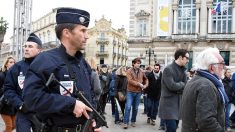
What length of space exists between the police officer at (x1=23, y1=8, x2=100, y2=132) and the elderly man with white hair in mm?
1304

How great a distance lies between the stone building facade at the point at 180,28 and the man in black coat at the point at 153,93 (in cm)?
2921

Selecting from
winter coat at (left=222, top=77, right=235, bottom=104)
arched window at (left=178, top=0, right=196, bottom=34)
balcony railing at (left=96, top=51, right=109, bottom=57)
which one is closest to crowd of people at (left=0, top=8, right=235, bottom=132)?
winter coat at (left=222, top=77, right=235, bottom=104)

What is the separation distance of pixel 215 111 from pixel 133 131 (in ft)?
22.7

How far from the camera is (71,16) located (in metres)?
3.61

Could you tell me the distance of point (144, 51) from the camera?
44.5 meters

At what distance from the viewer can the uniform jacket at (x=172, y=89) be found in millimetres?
7840

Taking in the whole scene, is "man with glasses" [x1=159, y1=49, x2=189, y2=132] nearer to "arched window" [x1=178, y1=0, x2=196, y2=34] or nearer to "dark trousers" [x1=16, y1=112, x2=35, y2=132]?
"dark trousers" [x1=16, y1=112, x2=35, y2=132]

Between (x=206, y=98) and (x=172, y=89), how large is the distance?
11.6 feet

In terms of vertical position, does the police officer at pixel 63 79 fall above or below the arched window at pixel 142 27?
below

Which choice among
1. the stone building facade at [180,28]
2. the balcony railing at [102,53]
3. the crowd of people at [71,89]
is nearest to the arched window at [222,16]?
the stone building facade at [180,28]

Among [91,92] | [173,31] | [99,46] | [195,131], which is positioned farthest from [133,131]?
[99,46]

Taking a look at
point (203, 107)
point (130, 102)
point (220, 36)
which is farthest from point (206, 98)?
point (220, 36)

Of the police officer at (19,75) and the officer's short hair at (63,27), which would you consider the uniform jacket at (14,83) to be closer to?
the police officer at (19,75)

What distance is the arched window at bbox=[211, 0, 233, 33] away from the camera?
40.9 meters
